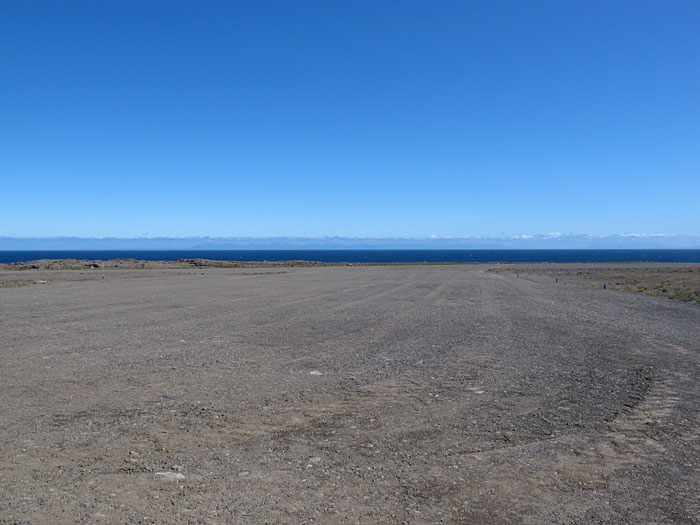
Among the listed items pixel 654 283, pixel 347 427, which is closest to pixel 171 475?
pixel 347 427

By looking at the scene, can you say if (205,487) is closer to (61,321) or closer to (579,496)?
(579,496)

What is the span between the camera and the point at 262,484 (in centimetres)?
507

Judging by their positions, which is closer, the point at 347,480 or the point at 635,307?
the point at 347,480

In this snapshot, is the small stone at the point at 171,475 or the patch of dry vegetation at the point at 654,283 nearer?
the small stone at the point at 171,475

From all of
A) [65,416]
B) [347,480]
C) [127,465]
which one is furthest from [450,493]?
[65,416]

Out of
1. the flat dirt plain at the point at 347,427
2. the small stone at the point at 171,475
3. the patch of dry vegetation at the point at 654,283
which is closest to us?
the flat dirt plain at the point at 347,427

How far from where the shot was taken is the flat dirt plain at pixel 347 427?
4.73 m

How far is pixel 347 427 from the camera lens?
679 cm

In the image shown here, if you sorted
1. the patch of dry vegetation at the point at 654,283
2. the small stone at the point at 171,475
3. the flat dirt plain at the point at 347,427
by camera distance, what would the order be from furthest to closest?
the patch of dry vegetation at the point at 654,283, the small stone at the point at 171,475, the flat dirt plain at the point at 347,427

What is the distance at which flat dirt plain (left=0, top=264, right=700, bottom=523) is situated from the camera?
15.5 feet

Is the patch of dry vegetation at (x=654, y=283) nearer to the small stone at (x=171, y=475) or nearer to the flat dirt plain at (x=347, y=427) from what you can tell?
the flat dirt plain at (x=347, y=427)

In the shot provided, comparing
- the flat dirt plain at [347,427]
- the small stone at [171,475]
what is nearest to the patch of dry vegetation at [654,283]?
the flat dirt plain at [347,427]

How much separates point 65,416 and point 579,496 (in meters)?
6.29

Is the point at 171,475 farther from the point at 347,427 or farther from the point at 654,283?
the point at 654,283
